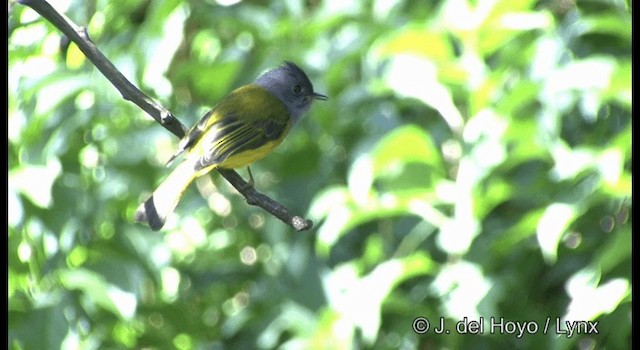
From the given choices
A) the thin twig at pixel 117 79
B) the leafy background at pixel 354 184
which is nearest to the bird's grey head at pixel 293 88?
the leafy background at pixel 354 184

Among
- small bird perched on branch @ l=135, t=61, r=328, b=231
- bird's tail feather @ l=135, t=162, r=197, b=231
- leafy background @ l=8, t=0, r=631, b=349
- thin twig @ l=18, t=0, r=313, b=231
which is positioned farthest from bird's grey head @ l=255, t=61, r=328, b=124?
thin twig @ l=18, t=0, r=313, b=231

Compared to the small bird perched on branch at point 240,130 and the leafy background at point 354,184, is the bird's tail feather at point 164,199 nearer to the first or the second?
the small bird perched on branch at point 240,130

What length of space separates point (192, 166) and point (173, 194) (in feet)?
0.80

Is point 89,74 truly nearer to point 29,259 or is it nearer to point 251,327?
point 29,259

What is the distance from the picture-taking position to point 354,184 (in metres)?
3.48

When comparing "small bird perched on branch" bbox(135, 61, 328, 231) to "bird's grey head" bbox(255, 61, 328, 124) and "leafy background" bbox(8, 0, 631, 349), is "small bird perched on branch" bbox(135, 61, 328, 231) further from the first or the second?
"leafy background" bbox(8, 0, 631, 349)

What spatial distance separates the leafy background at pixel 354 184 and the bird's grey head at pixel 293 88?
1.02 feet

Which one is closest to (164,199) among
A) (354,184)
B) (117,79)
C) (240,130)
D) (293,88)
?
(240,130)

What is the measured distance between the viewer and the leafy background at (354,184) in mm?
3475

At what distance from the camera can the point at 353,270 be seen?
151 inches

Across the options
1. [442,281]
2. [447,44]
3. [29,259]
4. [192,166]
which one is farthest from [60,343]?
[447,44]

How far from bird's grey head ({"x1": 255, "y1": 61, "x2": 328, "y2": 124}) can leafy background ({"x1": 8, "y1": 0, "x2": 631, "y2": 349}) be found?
31cm

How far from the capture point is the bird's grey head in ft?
10.8

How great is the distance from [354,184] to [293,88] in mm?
409
